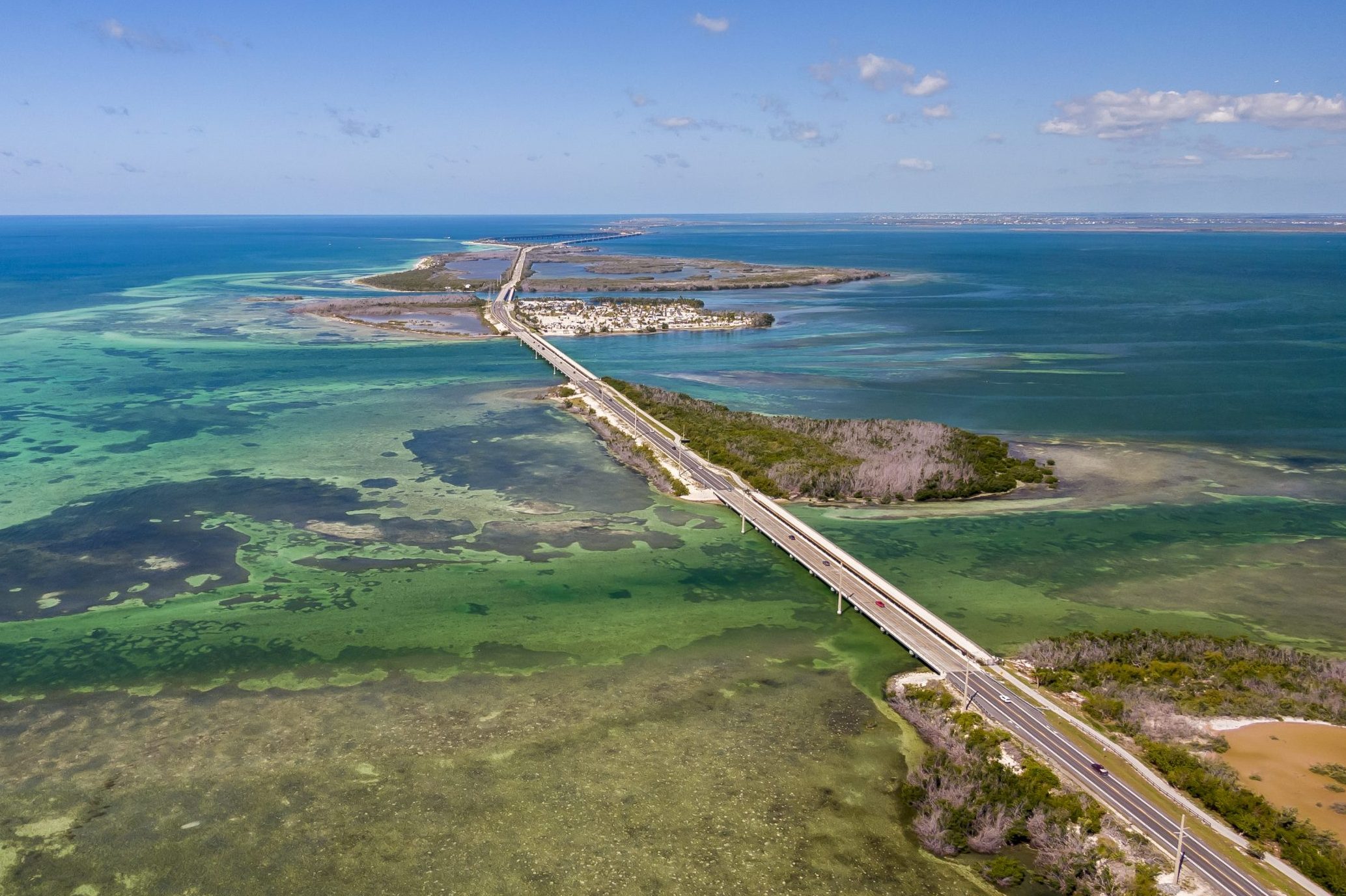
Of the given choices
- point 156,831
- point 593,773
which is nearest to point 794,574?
point 593,773

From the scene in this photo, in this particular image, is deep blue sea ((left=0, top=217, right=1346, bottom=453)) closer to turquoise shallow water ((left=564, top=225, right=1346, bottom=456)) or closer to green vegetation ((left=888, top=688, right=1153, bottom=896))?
turquoise shallow water ((left=564, top=225, right=1346, bottom=456))

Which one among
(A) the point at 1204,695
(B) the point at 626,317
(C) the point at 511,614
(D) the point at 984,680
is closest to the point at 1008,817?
(D) the point at 984,680

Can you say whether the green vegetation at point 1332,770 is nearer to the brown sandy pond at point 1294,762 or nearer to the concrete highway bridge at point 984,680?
the brown sandy pond at point 1294,762

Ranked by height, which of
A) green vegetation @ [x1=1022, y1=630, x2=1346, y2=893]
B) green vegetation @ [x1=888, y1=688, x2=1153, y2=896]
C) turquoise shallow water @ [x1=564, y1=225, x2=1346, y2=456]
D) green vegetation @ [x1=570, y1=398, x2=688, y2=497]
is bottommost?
green vegetation @ [x1=888, y1=688, x2=1153, y2=896]

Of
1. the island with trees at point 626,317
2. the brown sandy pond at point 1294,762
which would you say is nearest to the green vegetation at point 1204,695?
the brown sandy pond at point 1294,762

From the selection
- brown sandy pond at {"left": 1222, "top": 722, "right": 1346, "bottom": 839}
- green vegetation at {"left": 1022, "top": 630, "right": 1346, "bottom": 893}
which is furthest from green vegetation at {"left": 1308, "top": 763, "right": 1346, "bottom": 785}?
brown sandy pond at {"left": 1222, "top": 722, "right": 1346, "bottom": 839}
